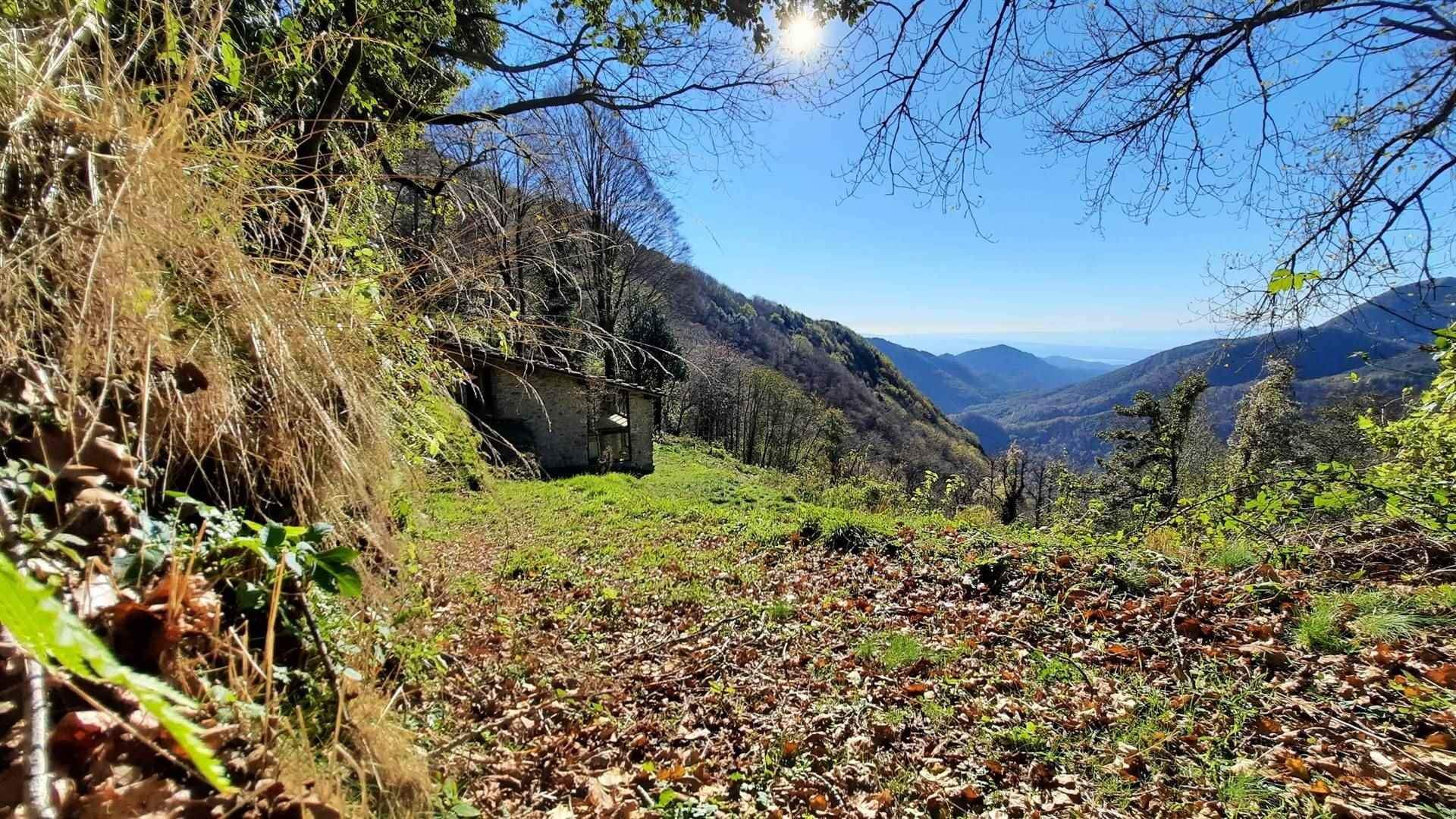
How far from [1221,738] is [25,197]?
4.69m

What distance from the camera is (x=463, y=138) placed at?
4270 mm

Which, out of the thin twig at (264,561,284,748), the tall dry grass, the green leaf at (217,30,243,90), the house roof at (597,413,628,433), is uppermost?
the green leaf at (217,30,243,90)

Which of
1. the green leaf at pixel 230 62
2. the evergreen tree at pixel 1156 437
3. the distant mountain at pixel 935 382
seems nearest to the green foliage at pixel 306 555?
the green leaf at pixel 230 62

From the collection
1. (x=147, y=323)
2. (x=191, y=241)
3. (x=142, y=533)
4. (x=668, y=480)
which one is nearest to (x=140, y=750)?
(x=142, y=533)

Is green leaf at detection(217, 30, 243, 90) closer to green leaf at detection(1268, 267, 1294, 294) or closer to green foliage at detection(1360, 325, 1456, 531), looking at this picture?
green leaf at detection(1268, 267, 1294, 294)

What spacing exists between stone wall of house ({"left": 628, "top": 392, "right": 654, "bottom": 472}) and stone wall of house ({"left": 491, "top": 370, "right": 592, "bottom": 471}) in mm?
1841

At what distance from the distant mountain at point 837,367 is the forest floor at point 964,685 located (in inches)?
985

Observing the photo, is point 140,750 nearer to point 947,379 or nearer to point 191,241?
point 191,241

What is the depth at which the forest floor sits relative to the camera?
245 centimetres

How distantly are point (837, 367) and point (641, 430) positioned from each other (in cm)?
4464

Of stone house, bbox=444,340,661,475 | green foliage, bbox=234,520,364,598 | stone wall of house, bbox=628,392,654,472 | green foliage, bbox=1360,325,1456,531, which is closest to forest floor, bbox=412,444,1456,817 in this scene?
green foliage, bbox=1360,325,1456,531

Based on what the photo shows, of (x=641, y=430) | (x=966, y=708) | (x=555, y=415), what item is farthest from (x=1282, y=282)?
(x=641, y=430)

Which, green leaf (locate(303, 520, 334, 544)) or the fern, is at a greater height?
the fern

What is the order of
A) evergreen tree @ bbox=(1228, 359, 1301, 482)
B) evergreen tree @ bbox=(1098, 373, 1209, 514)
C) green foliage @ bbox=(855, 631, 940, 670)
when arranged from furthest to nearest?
evergreen tree @ bbox=(1098, 373, 1209, 514) → evergreen tree @ bbox=(1228, 359, 1301, 482) → green foliage @ bbox=(855, 631, 940, 670)
